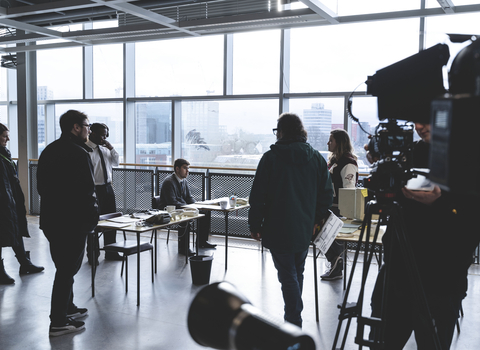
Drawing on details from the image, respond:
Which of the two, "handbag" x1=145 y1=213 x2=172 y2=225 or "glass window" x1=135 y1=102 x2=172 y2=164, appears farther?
"glass window" x1=135 y1=102 x2=172 y2=164

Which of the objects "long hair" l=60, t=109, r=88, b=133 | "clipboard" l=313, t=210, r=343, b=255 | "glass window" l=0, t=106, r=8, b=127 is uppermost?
"glass window" l=0, t=106, r=8, b=127

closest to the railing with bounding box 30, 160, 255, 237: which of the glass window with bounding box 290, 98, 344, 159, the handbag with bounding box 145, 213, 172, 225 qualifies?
the glass window with bounding box 290, 98, 344, 159

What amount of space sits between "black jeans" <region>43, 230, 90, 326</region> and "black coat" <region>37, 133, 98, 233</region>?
5cm

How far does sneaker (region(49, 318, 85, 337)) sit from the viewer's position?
10.3 feet

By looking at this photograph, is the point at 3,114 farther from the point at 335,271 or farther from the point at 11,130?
the point at 335,271

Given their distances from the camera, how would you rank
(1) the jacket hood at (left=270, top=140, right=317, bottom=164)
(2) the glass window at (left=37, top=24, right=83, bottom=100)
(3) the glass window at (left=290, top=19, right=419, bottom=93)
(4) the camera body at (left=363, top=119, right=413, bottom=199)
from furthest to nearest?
1. (2) the glass window at (left=37, top=24, right=83, bottom=100)
2. (3) the glass window at (left=290, top=19, right=419, bottom=93)
3. (1) the jacket hood at (left=270, top=140, right=317, bottom=164)
4. (4) the camera body at (left=363, top=119, right=413, bottom=199)

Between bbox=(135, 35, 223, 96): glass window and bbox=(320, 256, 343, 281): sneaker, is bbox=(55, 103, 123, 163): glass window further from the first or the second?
bbox=(320, 256, 343, 281): sneaker

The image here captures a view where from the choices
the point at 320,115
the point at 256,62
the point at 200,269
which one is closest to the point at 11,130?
the point at 256,62

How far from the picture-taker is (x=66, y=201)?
2.99 m

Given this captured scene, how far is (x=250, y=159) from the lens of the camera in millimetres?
7293

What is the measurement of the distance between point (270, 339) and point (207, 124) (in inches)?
282

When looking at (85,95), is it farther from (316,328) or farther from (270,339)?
(270,339)

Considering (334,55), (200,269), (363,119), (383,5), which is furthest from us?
(334,55)

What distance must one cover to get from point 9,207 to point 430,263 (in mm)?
3754
